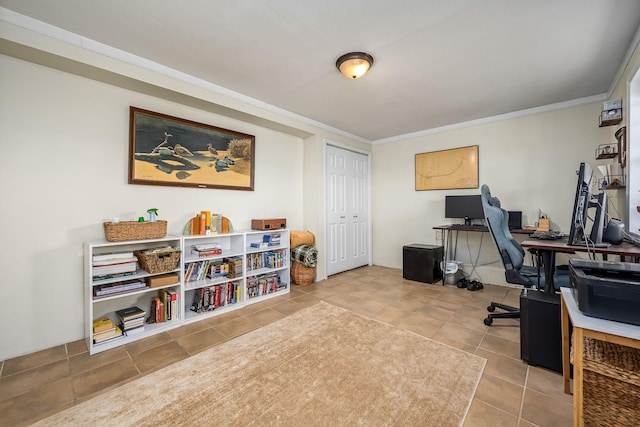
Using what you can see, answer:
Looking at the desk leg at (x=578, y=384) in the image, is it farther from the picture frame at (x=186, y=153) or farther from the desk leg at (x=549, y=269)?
the picture frame at (x=186, y=153)

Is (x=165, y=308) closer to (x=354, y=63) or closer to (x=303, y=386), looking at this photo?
(x=303, y=386)

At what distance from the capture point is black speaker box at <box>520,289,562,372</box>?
1.74 meters

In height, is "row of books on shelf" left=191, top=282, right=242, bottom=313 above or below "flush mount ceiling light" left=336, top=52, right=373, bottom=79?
below

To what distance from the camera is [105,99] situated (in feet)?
7.64

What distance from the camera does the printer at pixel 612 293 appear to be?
3.46ft

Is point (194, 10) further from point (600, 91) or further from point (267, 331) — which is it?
point (600, 91)

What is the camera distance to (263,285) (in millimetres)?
3221

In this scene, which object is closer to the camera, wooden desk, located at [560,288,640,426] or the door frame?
wooden desk, located at [560,288,640,426]

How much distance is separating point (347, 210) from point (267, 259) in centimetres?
180

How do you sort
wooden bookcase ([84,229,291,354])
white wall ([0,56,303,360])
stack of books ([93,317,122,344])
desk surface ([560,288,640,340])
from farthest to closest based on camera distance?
wooden bookcase ([84,229,291,354]) < stack of books ([93,317,122,344]) < white wall ([0,56,303,360]) < desk surface ([560,288,640,340])

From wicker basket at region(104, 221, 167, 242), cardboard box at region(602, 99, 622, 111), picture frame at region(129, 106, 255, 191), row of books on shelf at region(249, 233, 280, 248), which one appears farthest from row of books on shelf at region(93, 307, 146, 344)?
cardboard box at region(602, 99, 622, 111)

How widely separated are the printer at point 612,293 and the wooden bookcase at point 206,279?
2757mm

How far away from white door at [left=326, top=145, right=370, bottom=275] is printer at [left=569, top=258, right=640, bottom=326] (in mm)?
3172

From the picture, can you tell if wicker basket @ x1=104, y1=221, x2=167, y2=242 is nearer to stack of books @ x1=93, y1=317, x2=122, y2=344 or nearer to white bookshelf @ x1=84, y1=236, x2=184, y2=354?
white bookshelf @ x1=84, y1=236, x2=184, y2=354
